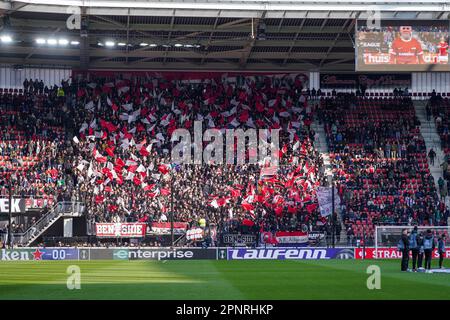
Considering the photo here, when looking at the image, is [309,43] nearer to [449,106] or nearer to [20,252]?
[449,106]

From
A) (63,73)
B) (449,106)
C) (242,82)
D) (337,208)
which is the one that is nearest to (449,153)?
(449,106)

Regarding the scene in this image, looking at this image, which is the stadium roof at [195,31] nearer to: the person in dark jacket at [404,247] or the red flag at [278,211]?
the red flag at [278,211]

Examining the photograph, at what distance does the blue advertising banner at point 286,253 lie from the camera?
54219 millimetres

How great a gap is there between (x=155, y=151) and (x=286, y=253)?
52.4ft

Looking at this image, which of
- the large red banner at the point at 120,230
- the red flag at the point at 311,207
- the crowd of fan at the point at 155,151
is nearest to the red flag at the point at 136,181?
the crowd of fan at the point at 155,151

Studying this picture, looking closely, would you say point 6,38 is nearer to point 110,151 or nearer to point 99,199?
point 110,151

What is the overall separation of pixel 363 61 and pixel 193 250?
14.6m

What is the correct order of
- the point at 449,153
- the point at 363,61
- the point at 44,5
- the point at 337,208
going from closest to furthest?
the point at 363,61
the point at 44,5
the point at 337,208
the point at 449,153

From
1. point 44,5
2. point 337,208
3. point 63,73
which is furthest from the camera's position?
point 63,73

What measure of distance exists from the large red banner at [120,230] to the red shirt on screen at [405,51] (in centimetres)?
1843

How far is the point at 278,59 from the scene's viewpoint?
73.0 metres

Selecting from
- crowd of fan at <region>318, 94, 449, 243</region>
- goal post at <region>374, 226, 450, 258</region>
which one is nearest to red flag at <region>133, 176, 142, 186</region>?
crowd of fan at <region>318, 94, 449, 243</region>

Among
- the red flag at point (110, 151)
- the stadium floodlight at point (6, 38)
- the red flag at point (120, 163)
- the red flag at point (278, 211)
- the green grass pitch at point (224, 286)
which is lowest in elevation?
the green grass pitch at point (224, 286)

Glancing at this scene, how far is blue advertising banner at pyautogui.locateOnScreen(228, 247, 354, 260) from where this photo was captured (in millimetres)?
54219
